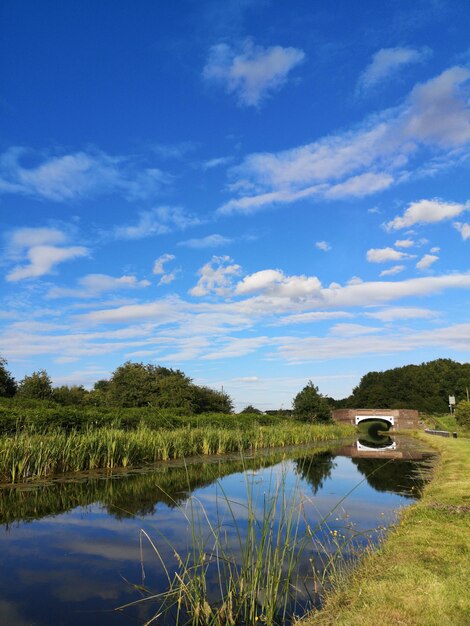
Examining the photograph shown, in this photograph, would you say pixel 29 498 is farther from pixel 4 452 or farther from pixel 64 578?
pixel 64 578

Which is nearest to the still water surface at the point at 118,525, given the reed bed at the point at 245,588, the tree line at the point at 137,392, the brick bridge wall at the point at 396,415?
the reed bed at the point at 245,588

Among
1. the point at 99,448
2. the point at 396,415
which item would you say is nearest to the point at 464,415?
the point at 396,415

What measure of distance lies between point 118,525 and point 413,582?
596cm

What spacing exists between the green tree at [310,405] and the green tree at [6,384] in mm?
27515

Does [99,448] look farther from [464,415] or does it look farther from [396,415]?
[396,415]

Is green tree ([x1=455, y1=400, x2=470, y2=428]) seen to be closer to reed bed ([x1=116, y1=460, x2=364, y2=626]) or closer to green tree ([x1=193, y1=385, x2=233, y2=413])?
green tree ([x1=193, y1=385, x2=233, y2=413])

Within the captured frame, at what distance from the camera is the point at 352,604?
15.2ft

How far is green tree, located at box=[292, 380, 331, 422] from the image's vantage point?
153ft

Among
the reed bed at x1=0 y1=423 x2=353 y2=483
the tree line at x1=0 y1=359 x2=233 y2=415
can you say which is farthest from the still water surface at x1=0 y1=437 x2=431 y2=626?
the tree line at x1=0 y1=359 x2=233 y2=415

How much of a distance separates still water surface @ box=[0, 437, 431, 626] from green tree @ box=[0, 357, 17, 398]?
94.8 ft

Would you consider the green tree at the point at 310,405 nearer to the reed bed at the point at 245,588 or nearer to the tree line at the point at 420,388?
the reed bed at the point at 245,588

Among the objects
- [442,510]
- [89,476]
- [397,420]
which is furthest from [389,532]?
[397,420]

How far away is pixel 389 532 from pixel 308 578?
7.83ft

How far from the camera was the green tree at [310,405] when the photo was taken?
46781 mm
